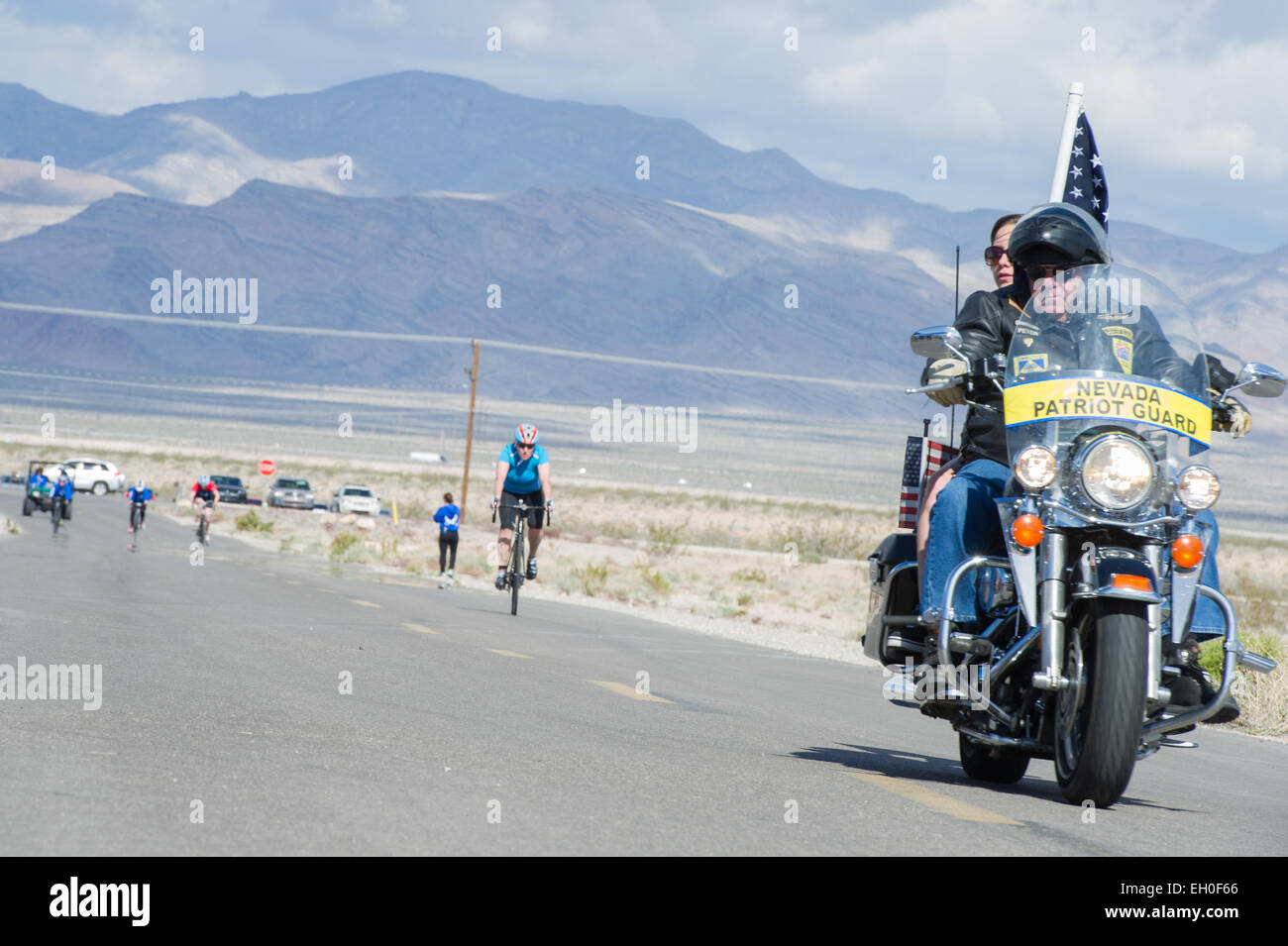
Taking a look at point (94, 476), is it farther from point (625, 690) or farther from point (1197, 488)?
point (1197, 488)

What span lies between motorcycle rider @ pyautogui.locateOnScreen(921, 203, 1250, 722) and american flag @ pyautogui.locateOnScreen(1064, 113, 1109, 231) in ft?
15.2

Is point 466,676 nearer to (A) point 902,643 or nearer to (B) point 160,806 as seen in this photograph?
(A) point 902,643

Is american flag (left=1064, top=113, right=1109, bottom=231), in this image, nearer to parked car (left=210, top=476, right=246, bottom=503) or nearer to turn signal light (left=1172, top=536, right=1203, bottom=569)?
turn signal light (left=1172, top=536, right=1203, bottom=569)

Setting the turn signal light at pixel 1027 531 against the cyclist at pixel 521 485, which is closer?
the turn signal light at pixel 1027 531

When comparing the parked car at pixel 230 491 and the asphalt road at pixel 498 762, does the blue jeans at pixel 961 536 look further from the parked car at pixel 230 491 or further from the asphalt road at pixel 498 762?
the parked car at pixel 230 491

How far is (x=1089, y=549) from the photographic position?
6488mm

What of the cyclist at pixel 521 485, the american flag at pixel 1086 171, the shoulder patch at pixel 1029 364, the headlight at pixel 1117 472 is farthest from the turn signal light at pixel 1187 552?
the cyclist at pixel 521 485

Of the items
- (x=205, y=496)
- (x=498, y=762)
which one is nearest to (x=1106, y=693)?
(x=498, y=762)

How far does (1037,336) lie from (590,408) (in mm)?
179557

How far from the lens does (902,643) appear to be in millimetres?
7641

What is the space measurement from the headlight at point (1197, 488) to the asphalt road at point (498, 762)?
1.28 meters

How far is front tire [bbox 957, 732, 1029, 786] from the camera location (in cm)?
779

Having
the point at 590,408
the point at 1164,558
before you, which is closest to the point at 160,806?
the point at 1164,558

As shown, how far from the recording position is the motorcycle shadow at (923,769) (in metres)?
7.48
